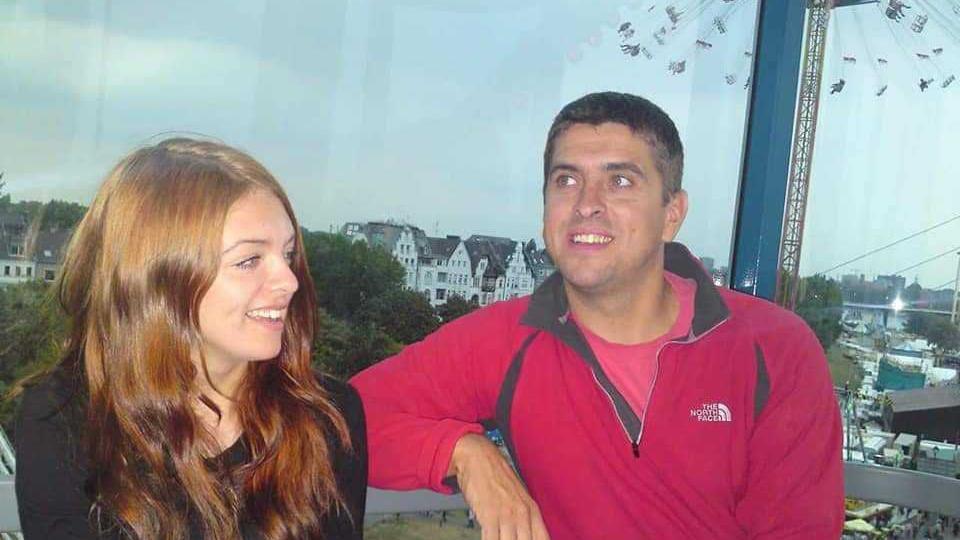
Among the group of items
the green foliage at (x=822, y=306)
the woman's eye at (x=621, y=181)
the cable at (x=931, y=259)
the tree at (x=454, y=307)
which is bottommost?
the tree at (x=454, y=307)

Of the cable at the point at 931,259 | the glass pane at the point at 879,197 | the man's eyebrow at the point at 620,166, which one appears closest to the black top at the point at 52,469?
the man's eyebrow at the point at 620,166

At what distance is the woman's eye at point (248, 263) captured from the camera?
4.18 ft

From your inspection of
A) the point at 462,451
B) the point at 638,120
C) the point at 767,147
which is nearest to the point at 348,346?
the point at 462,451

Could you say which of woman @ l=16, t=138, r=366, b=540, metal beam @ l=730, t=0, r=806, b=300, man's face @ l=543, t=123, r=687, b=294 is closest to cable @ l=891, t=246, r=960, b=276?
metal beam @ l=730, t=0, r=806, b=300

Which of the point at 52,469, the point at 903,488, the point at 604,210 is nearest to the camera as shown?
the point at 52,469

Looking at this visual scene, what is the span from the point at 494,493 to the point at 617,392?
12.4 inches

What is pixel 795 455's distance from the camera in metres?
1.45

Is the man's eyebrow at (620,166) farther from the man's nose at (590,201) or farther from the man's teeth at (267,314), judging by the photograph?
the man's teeth at (267,314)

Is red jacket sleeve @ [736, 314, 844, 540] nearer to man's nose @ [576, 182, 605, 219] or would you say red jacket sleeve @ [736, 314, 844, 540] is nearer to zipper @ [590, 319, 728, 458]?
zipper @ [590, 319, 728, 458]

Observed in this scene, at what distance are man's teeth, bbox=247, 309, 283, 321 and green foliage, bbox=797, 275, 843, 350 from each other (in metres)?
1.72

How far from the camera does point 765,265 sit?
2.38 meters

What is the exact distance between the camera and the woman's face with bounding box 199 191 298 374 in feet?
4.14

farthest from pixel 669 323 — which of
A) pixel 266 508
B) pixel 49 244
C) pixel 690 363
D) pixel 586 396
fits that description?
pixel 49 244

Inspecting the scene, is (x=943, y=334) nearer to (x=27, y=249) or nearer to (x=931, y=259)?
(x=931, y=259)
